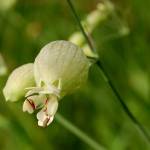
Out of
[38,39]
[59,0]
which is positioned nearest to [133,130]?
[38,39]

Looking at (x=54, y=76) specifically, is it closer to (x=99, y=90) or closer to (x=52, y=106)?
(x=52, y=106)

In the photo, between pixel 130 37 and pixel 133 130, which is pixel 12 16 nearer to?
pixel 130 37

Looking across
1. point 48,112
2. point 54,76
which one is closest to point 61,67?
point 54,76

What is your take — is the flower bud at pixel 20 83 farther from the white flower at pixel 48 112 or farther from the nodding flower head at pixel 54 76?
the white flower at pixel 48 112

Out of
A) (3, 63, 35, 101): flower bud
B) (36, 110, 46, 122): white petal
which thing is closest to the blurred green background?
(3, 63, 35, 101): flower bud

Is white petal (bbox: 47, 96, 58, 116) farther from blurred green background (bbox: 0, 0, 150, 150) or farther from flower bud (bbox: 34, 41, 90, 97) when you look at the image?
blurred green background (bbox: 0, 0, 150, 150)

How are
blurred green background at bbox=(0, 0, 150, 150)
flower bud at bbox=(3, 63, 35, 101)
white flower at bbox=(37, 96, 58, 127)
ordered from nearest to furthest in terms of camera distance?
white flower at bbox=(37, 96, 58, 127) < flower bud at bbox=(3, 63, 35, 101) < blurred green background at bbox=(0, 0, 150, 150)
